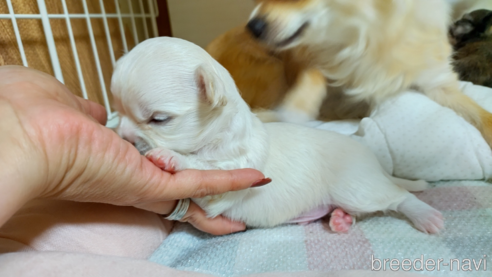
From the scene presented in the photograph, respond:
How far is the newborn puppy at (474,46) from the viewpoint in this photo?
1.31 metres

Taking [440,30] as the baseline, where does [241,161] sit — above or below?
below

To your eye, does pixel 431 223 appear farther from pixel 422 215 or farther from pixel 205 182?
pixel 205 182

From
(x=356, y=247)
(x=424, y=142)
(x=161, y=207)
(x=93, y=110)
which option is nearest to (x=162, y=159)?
(x=161, y=207)

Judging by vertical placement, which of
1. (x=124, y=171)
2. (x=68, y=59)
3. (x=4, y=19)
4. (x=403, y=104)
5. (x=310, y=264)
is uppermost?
(x=4, y=19)

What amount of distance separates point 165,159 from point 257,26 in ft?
1.60

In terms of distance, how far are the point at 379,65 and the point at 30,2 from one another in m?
1.11

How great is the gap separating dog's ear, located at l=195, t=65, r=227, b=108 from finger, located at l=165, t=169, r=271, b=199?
0.45ft

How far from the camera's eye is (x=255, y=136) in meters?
0.78

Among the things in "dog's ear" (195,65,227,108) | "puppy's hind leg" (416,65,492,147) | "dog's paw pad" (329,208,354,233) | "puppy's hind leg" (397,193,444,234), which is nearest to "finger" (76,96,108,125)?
"dog's ear" (195,65,227,108)

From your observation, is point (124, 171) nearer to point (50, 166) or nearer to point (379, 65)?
point (50, 166)

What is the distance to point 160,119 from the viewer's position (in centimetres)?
67

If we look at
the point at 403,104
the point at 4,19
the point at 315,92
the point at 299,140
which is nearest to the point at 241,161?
the point at 299,140

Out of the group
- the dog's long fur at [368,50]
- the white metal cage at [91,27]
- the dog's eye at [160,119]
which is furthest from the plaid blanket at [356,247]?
the white metal cage at [91,27]

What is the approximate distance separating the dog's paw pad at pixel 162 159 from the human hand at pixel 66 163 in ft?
0.07
